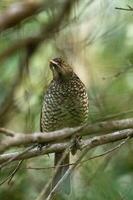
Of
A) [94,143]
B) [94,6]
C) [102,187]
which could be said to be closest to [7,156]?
[94,143]

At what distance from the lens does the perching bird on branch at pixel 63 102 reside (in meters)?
3.47

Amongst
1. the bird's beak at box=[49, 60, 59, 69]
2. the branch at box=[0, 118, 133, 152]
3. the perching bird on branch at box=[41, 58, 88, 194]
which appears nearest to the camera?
the branch at box=[0, 118, 133, 152]

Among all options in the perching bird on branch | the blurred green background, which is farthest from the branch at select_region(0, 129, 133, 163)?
the perching bird on branch

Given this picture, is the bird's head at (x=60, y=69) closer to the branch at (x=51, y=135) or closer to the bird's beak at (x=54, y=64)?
the bird's beak at (x=54, y=64)

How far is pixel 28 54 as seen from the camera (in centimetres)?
91

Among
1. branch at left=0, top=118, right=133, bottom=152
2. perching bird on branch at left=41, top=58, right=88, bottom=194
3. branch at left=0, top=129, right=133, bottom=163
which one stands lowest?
branch at left=0, top=129, right=133, bottom=163

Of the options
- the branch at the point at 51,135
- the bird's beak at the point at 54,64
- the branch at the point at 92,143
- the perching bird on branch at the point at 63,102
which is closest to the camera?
the branch at the point at 51,135

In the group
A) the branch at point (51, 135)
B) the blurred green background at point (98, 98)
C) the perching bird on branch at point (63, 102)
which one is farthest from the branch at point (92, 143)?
the perching bird on branch at point (63, 102)

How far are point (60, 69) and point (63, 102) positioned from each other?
23 centimetres

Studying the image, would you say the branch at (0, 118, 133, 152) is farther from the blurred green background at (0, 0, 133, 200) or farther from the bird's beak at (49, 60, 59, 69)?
the bird's beak at (49, 60, 59, 69)

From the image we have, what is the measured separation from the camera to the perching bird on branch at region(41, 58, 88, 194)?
3469 mm

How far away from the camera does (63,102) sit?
11.7ft

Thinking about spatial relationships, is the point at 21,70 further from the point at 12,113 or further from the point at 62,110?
the point at 62,110

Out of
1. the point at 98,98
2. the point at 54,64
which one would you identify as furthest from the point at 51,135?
the point at 54,64
